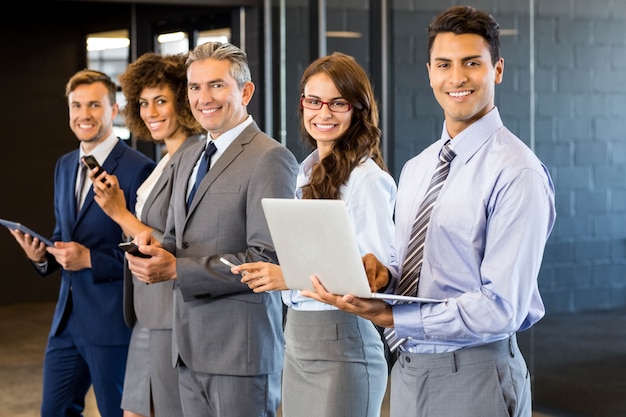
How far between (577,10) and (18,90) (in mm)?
6232

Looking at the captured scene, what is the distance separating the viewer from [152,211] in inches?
124

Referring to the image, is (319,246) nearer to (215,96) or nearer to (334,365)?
(334,365)

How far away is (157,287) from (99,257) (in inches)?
18.6

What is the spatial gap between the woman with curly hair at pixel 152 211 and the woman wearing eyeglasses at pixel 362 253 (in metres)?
0.67

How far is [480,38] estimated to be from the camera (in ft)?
6.36

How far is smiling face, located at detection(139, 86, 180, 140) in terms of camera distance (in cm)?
349

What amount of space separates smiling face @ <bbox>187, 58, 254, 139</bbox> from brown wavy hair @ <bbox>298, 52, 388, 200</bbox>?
251mm

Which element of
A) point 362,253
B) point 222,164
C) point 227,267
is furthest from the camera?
point 222,164

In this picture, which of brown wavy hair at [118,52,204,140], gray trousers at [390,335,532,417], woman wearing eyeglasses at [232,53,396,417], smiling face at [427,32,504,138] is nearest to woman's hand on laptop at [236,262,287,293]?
woman wearing eyeglasses at [232,53,396,417]

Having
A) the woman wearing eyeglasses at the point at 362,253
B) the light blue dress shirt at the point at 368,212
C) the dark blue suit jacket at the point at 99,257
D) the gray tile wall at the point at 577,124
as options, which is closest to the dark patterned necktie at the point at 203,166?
the woman wearing eyeglasses at the point at 362,253

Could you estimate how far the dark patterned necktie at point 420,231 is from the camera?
6.48 feet

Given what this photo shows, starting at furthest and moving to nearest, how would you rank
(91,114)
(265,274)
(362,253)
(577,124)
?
(577,124) → (91,114) → (362,253) → (265,274)

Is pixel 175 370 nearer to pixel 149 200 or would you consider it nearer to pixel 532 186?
pixel 149 200

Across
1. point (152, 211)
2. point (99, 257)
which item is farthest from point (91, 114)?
point (152, 211)
